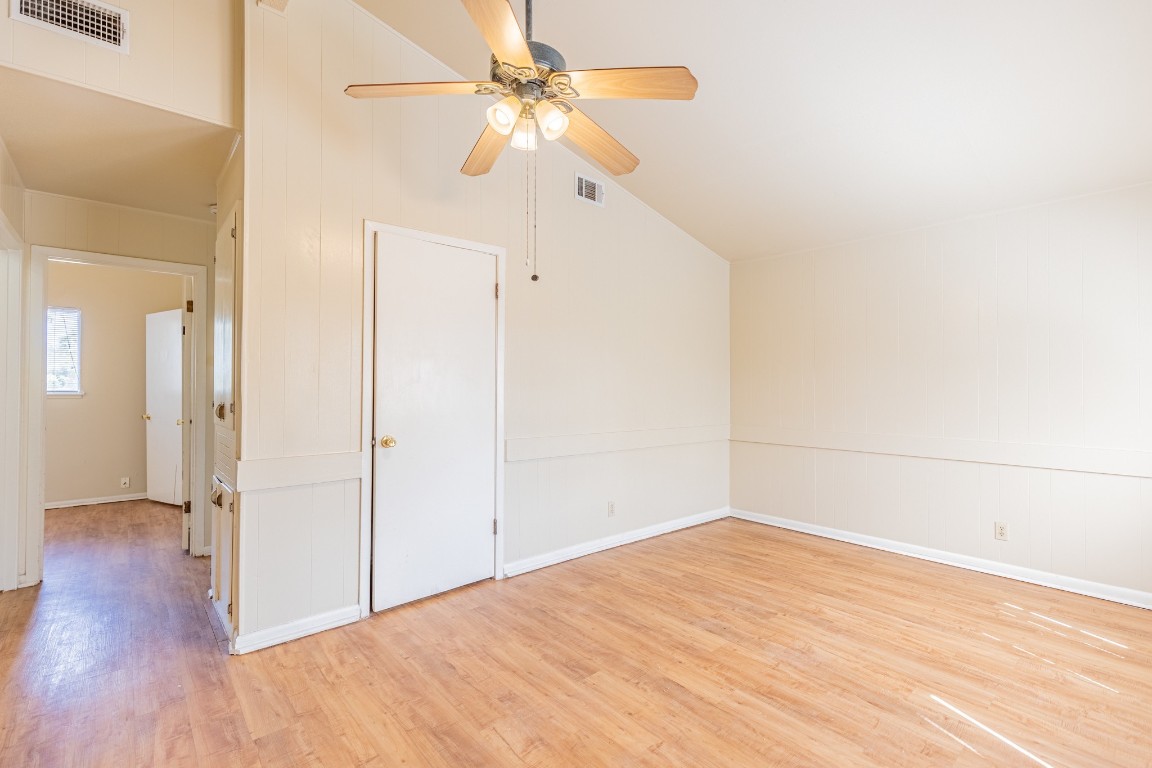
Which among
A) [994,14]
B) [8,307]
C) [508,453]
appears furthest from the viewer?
[508,453]

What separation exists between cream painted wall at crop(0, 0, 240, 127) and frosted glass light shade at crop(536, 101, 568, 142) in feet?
5.46

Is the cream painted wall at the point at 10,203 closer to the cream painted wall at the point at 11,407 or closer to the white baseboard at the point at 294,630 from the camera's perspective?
the cream painted wall at the point at 11,407

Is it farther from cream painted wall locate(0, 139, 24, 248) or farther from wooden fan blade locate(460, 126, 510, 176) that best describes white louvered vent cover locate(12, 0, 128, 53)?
wooden fan blade locate(460, 126, 510, 176)

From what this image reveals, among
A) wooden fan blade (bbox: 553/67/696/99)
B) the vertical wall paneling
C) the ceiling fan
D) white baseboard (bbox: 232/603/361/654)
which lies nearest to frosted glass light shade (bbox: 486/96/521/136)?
the ceiling fan

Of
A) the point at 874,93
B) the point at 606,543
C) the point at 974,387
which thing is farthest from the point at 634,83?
the point at 974,387

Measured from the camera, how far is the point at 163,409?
222 inches

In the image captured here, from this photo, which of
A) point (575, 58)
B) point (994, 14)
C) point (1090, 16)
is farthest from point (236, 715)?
point (1090, 16)

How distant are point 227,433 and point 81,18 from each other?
1.93m

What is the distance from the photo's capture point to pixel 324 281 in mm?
2910

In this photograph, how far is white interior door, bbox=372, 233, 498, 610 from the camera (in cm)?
313

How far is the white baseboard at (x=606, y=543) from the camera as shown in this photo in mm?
3755

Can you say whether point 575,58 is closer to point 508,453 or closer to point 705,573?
point 508,453

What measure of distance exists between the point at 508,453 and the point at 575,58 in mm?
2389

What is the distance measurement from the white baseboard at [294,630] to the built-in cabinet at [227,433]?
7cm
